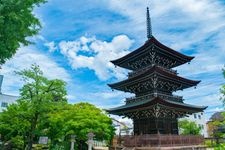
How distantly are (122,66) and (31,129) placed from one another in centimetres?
1487

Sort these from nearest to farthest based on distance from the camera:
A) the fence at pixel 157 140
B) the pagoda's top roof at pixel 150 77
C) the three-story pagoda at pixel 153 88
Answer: the fence at pixel 157 140 < the three-story pagoda at pixel 153 88 < the pagoda's top roof at pixel 150 77

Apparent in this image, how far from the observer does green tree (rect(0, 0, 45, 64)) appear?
939cm

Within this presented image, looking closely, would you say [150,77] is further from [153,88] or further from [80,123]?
[80,123]

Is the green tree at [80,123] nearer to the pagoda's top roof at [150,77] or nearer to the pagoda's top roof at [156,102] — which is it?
the pagoda's top roof at [156,102]

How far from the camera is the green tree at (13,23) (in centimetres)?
939

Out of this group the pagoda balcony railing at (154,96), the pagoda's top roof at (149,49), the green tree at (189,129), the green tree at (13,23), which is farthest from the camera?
the green tree at (189,129)

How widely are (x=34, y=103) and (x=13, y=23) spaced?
18.4 metres

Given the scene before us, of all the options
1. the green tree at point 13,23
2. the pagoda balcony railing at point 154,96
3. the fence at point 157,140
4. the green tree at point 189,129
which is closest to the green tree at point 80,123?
the fence at point 157,140

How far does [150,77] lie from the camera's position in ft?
88.9

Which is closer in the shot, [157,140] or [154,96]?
[157,140]

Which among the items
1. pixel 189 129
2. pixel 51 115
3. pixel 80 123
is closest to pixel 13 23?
pixel 80 123

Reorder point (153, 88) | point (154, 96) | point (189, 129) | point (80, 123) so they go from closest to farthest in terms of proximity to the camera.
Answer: point (80, 123) → point (154, 96) → point (153, 88) → point (189, 129)

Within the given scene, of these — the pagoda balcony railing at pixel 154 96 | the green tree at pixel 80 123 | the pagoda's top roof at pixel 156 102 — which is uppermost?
the pagoda balcony railing at pixel 154 96

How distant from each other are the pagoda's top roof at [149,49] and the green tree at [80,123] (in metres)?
7.98
